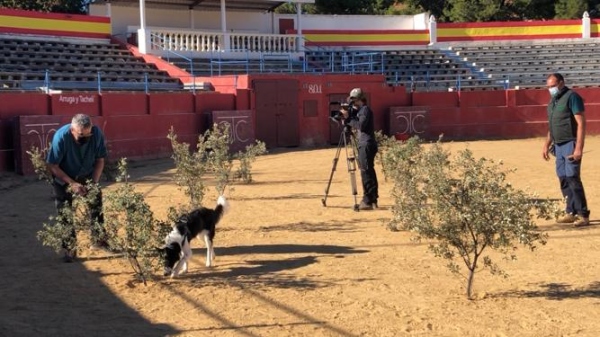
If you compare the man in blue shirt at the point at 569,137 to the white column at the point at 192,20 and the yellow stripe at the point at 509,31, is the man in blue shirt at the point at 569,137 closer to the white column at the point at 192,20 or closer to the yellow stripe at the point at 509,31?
the white column at the point at 192,20

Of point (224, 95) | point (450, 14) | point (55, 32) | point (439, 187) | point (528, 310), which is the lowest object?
point (528, 310)

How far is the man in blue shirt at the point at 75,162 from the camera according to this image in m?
7.48

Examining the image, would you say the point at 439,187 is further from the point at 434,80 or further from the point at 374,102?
the point at 434,80

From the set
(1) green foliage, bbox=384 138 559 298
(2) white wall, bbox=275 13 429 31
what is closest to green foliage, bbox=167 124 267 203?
(1) green foliage, bbox=384 138 559 298

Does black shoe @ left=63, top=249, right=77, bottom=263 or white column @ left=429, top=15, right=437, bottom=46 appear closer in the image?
black shoe @ left=63, top=249, right=77, bottom=263

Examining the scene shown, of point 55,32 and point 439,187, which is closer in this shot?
point 439,187

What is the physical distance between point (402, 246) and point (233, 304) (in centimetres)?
277

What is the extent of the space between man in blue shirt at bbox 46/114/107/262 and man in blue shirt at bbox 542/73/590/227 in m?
5.52

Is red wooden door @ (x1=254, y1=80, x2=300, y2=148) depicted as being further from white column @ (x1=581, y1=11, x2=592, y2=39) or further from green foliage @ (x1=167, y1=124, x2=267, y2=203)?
white column @ (x1=581, y1=11, x2=592, y2=39)

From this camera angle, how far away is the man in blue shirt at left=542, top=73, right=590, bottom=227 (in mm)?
9094

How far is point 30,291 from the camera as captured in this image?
→ 22.0ft

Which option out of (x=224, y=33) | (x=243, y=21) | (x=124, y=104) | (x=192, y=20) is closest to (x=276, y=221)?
(x=124, y=104)

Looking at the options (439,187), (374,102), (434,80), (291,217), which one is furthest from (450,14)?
(439,187)

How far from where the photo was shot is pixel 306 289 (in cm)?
666
